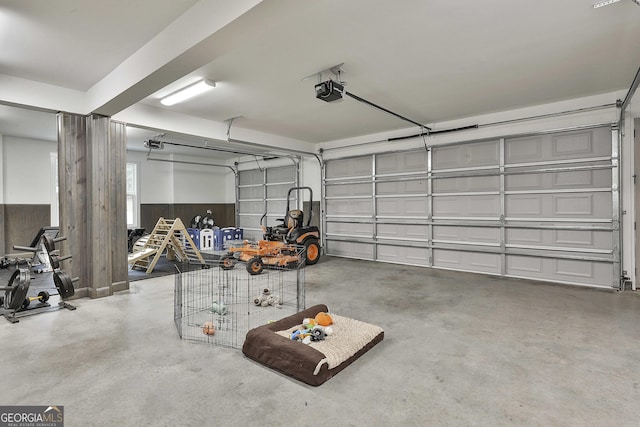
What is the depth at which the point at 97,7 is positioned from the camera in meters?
2.65

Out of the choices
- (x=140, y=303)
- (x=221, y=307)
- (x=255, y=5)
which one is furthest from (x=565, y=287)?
(x=140, y=303)

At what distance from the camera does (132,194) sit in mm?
9141

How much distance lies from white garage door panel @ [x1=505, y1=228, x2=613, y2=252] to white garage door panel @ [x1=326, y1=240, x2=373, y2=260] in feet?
9.47

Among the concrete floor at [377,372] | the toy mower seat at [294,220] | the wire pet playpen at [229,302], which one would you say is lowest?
the concrete floor at [377,372]

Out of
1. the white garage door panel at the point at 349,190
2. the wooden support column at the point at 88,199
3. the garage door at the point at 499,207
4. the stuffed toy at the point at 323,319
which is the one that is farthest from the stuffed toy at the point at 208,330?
the white garage door panel at the point at 349,190

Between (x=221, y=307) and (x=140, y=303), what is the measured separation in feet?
4.37

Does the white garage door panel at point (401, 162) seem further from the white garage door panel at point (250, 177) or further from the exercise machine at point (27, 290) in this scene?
the exercise machine at point (27, 290)

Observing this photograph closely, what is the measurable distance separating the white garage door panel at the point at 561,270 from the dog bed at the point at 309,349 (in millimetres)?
3841

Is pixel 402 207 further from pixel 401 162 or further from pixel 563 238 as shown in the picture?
pixel 563 238

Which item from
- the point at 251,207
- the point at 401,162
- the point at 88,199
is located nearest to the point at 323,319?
the point at 88,199

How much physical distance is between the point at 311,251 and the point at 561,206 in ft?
14.5

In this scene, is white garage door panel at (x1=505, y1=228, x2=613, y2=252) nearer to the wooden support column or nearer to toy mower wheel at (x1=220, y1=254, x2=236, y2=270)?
toy mower wheel at (x1=220, y1=254, x2=236, y2=270)

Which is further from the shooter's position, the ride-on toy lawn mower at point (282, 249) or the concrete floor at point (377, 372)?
the ride-on toy lawn mower at point (282, 249)

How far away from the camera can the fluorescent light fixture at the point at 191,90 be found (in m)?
4.15
